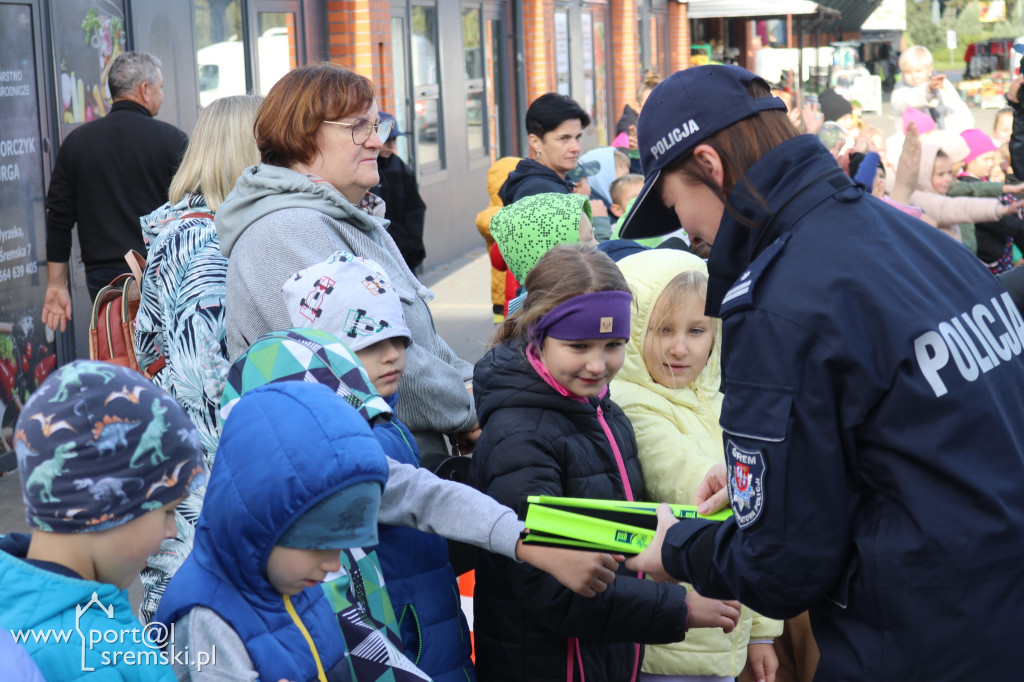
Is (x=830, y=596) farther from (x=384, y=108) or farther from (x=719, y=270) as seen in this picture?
(x=384, y=108)

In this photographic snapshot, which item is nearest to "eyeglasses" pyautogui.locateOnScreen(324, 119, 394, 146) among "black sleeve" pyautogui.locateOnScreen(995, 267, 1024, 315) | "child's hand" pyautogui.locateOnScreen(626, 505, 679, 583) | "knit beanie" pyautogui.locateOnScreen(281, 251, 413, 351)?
"knit beanie" pyautogui.locateOnScreen(281, 251, 413, 351)

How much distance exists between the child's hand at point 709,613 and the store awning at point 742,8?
2656 centimetres

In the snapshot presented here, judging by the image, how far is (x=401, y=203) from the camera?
812 cm

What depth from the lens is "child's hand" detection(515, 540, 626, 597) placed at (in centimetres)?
242

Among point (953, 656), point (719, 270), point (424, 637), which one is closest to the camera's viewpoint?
point (953, 656)

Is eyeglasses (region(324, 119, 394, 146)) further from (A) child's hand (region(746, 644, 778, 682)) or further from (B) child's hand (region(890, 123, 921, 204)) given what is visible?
(B) child's hand (region(890, 123, 921, 204))

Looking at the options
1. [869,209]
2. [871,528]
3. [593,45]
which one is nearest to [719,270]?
[869,209]

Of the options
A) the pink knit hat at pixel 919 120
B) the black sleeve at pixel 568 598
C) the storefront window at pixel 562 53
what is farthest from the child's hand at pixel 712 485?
the storefront window at pixel 562 53

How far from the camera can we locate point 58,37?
22.4 ft

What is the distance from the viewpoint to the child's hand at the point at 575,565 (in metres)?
2.42

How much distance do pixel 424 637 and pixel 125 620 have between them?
0.94m

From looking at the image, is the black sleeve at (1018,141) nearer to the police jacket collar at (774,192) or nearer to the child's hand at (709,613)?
the child's hand at (709,613)

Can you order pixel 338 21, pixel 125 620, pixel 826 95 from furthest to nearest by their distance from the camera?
pixel 826 95
pixel 338 21
pixel 125 620

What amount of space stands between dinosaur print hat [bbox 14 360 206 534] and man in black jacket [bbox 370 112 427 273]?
6259mm
